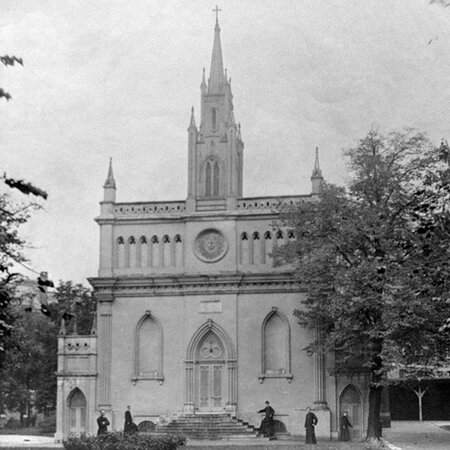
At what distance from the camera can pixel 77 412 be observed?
43.4 meters

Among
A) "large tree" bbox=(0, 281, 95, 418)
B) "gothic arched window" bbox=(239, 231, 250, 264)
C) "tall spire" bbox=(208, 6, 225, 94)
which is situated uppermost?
"tall spire" bbox=(208, 6, 225, 94)

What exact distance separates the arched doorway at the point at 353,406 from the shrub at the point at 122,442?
47.8ft

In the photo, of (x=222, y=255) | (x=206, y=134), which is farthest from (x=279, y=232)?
(x=206, y=134)

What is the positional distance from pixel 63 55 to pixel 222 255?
13012mm

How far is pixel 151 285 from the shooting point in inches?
1729

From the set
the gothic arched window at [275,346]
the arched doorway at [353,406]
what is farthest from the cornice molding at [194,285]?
the arched doorway at [353,406]

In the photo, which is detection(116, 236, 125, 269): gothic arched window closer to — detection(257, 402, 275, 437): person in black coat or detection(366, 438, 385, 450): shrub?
detection(257, 402, 275, 437): person in black coat

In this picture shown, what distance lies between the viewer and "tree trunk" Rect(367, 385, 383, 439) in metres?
37.2

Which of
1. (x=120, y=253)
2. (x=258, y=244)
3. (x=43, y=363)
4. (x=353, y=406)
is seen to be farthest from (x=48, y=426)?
(x=353, y=406)

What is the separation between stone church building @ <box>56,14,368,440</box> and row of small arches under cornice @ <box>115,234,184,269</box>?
46 mm

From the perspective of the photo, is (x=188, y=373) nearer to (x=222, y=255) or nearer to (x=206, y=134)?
(x=222, y=255)

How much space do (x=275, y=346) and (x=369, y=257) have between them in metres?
8.33

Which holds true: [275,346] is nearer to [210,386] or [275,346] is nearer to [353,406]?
[210,386]

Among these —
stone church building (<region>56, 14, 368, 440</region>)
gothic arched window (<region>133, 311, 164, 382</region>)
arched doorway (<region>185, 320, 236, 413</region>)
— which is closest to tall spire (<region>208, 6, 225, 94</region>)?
stone church building (<region>56, 14, 368, 440</region>)
